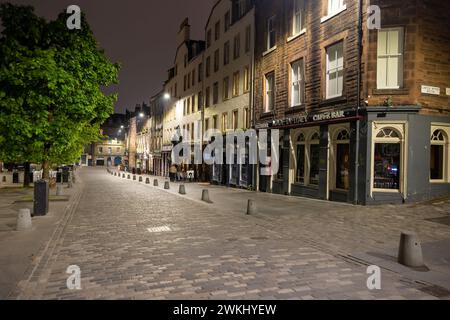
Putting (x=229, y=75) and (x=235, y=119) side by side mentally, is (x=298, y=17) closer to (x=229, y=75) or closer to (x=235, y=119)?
(x=235, y=119)

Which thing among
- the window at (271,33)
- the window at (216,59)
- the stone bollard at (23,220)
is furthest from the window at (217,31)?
the stone bollard at (23,220)

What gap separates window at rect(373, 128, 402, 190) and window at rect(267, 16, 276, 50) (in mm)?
10792

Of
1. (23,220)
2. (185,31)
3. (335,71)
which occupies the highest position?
(185,31)

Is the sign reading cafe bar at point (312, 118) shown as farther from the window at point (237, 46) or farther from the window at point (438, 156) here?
the window at point (237, 46)

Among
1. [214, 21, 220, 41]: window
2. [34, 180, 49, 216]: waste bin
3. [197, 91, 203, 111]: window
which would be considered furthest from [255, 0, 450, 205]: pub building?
[197, 91, 203, 111]: window

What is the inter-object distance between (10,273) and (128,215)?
7.14 m

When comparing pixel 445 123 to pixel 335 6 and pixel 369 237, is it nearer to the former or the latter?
pixel 335 6

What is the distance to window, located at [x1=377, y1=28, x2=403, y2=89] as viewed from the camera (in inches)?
607

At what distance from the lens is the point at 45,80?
1505 centimetres

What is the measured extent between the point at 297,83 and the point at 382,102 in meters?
6.29

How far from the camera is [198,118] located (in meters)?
37.7

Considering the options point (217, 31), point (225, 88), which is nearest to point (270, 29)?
point (225, 88)

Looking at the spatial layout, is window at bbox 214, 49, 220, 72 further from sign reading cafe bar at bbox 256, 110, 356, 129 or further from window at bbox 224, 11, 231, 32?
sign reading cafe bar at bbox 256, 110, 356, 129

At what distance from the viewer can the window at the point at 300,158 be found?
20019 mm
